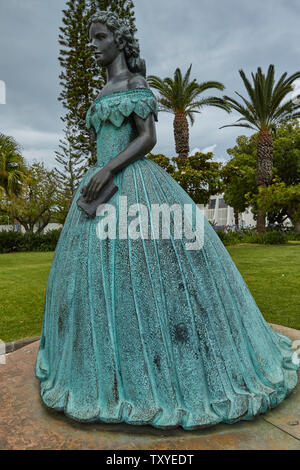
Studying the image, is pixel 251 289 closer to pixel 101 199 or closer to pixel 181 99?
pixel 101 199

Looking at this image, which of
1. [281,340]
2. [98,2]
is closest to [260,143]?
[98,2]

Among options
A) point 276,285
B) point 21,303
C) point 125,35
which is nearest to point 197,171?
point 276,285

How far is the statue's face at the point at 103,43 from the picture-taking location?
1.99 metres

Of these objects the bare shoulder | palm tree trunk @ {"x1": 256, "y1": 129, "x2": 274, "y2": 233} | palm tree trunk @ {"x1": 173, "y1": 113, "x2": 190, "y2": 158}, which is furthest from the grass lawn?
palm tree trunk @ {"x1": 256, "y1": 129, "x2": 274, "y2": 233}

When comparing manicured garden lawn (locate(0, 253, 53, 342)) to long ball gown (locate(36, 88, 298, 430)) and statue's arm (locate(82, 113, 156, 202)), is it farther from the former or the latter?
statue's arm (locate(82, 113, 156, 202))

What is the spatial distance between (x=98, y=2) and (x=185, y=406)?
1863 centimetres

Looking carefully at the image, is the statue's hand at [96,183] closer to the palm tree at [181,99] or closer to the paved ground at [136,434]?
the paved ground at [136,434]

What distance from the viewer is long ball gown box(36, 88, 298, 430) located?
1550 mm

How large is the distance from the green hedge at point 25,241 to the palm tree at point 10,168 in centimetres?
250

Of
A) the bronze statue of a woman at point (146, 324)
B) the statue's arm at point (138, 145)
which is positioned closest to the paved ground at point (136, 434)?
the bronze statue of a woman at point (146, 324)

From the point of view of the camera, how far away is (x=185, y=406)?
5.04 ft

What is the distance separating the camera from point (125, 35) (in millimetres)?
2031

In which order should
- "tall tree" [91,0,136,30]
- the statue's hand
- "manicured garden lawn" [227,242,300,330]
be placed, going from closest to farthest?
the statue's hand
"manicured garden lawn" [227,242,300,330]
"tall tree" [91,0,136,30]
